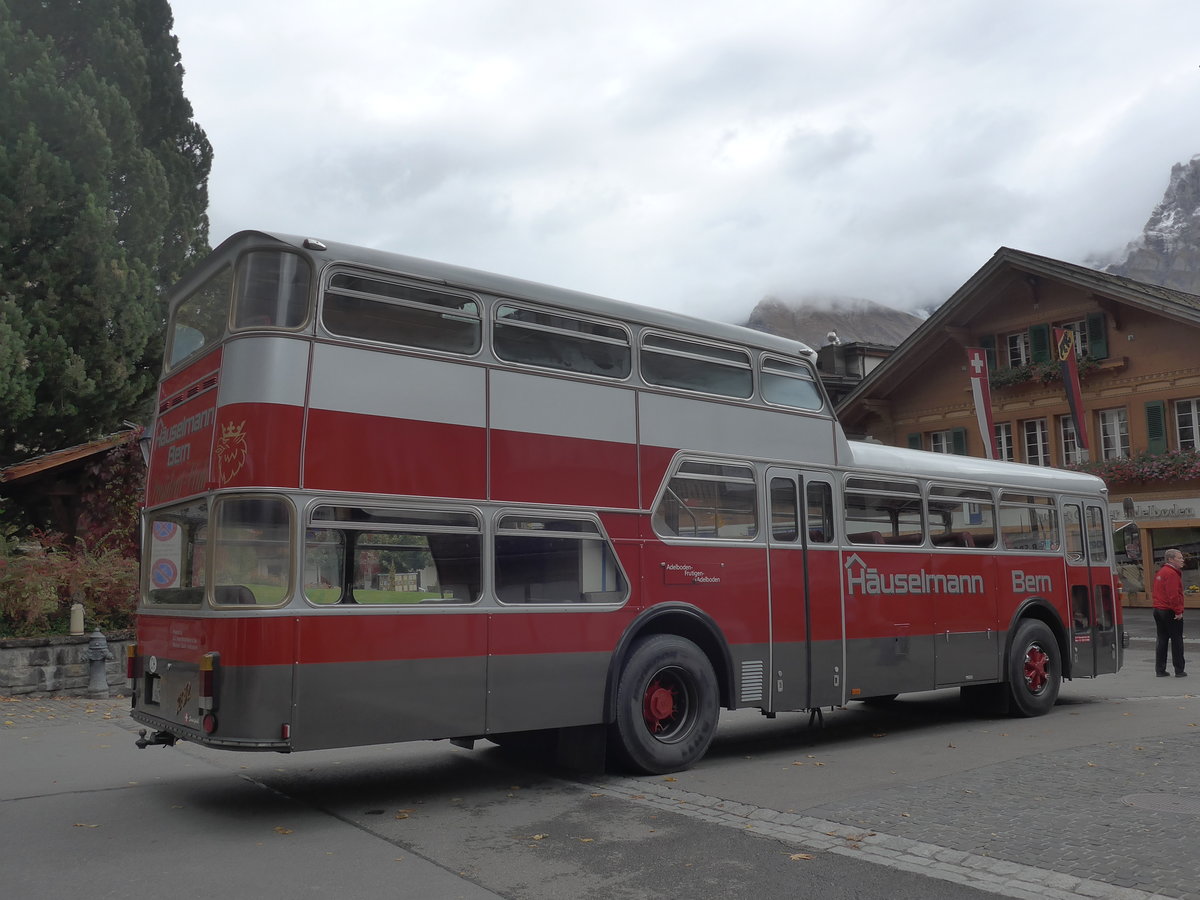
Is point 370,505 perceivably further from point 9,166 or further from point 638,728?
point 9,166

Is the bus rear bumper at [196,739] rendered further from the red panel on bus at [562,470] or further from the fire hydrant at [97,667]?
the fire hydrant at [97,667]

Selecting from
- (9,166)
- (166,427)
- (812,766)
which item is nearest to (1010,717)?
(812,766)

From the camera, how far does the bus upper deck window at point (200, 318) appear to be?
307 inches

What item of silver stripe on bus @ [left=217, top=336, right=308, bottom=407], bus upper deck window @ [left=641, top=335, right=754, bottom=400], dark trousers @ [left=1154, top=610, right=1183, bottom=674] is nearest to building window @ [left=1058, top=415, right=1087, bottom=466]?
dark trousers @ [left=1154, top=610, right=1183, bottom=674]

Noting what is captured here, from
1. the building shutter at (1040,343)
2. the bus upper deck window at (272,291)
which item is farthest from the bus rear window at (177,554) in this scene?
the building shutter at (1040,343)

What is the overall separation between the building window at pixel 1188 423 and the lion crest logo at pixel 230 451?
29.3m

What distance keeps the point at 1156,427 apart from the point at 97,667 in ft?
89.4

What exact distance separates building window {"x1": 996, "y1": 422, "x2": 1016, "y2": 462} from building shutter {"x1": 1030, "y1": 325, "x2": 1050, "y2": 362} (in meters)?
2.32

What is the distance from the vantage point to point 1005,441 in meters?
35.2

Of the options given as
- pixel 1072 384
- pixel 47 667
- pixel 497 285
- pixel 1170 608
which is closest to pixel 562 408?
pixel 497 285

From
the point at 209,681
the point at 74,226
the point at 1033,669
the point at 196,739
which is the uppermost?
the point at 74,226

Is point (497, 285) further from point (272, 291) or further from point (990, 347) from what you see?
point (990, 347)

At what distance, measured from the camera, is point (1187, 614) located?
30.0 metres

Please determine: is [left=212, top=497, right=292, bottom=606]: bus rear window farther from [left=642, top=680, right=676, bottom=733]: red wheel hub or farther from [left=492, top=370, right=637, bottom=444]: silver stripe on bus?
[left=642, top=680, right=676, bottom=733]: red wheel hub
